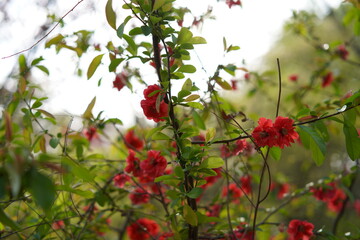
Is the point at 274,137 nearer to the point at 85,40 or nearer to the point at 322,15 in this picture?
the point at 85,40

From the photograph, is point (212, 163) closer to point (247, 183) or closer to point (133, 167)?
point (133, 167)

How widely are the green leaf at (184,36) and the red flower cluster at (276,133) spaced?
225mm

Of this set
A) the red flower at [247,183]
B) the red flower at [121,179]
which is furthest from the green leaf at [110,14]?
the red flower at [247,183]

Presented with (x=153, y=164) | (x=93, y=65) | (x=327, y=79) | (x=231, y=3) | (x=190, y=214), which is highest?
(x=327, y=79)

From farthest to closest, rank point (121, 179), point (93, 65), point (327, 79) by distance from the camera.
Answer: point (327, 79) < point (121, 179) < point (93, 65)

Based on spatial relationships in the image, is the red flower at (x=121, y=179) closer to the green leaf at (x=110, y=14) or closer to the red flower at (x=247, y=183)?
the red flower at (x=247, y=183)

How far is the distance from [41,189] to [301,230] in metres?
0.81

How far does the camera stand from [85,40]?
102 cm

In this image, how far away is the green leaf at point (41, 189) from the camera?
33 centimetres

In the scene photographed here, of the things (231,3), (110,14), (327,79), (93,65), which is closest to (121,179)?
(93,65)

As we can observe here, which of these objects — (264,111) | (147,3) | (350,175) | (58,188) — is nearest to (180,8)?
(147,3)

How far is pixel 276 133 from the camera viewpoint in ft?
2.18

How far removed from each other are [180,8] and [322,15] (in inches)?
81.6

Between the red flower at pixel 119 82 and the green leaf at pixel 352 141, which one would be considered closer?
the green leaf at pixel 352 141
